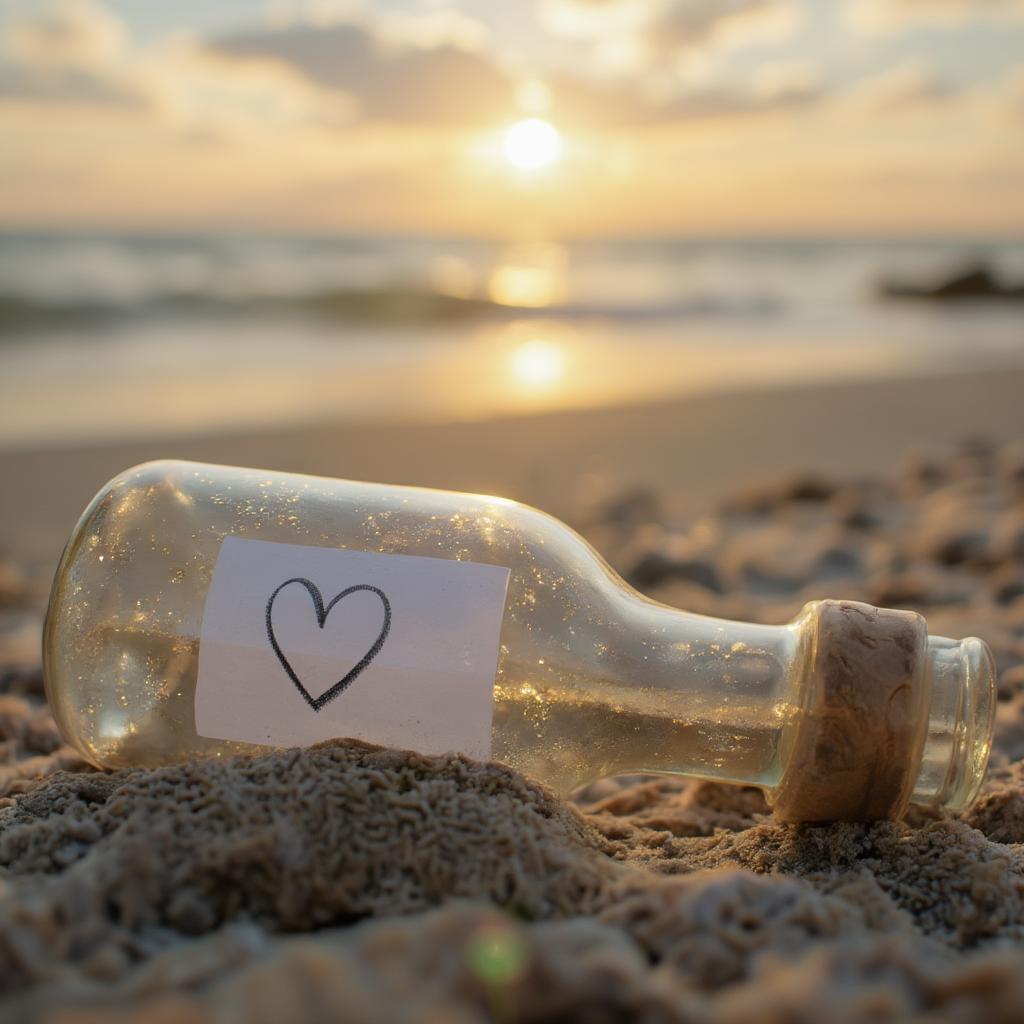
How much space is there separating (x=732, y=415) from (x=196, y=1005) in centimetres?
510

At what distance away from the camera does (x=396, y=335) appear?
1018 centimetres

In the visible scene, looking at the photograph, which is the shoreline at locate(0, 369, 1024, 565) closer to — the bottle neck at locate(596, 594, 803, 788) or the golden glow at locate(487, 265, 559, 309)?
the bottle neck at locate(596, 594, 803, 788)

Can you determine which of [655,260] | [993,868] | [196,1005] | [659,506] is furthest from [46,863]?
[655,260]

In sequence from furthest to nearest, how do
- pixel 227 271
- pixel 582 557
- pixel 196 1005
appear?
1. pixel 227 271
2. pixel 582 557
3. pixel 196 1005

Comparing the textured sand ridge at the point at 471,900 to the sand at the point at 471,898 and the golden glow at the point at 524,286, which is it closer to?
the sand at the point at 471,898

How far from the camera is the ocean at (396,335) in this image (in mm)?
6273

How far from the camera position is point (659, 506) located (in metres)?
3.87

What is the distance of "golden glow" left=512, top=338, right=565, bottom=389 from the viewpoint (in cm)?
723

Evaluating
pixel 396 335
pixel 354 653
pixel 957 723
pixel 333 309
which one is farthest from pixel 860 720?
pixel 333 309

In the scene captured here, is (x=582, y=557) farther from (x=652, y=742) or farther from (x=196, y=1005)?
(x=196, y=1005)

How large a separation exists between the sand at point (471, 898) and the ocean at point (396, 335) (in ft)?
13.8

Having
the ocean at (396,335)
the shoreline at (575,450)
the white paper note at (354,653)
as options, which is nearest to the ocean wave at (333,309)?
the ocean at (396,335)

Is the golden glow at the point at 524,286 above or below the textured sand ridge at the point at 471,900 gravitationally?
above

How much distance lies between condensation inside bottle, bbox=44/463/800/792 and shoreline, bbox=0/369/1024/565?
210cm
